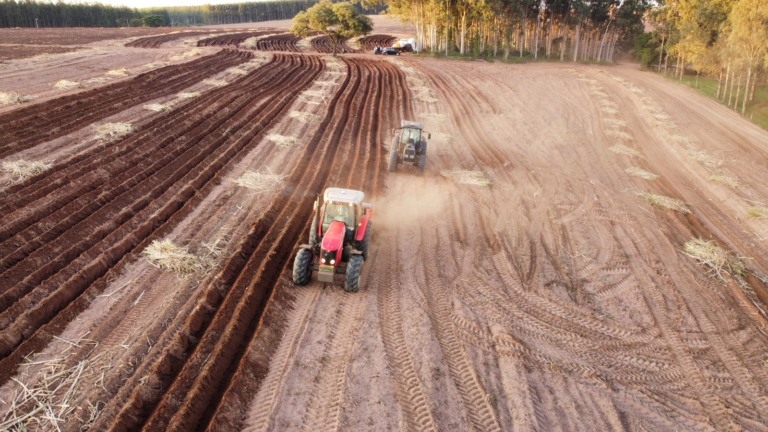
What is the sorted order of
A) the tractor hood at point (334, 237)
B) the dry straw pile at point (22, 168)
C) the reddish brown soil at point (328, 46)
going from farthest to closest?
1. the reddish brown soil at point (328, 46)
2. the dry straw pile at point (22, 168)
3. the tractor hood at point (334, 237)

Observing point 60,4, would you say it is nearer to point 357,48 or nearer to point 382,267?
point 357,48

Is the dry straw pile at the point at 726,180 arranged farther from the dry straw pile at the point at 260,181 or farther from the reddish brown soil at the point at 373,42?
the reddish brown soil at the point at 373,42

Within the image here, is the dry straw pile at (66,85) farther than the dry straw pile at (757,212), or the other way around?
the dry straw pile at (66,85)

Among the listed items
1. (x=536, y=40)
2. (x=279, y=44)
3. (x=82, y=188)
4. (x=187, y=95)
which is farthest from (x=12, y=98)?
(x=536, y=40)

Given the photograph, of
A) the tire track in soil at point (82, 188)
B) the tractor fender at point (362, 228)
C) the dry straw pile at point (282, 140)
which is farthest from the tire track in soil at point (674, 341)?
the tire track in soil at point (82, 188)

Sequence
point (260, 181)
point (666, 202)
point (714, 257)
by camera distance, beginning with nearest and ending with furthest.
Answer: point (714, 257)
point (260, 181)
point (666, 202)

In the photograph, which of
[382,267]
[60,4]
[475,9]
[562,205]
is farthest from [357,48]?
[60,4]

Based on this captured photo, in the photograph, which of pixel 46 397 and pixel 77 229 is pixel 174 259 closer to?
pixel 77 229
